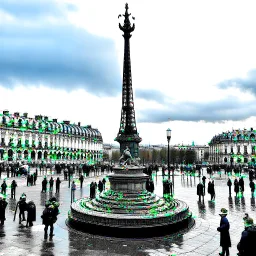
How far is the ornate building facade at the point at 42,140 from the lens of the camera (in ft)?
260

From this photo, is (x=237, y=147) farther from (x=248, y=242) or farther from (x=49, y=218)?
(x=248, y=242)

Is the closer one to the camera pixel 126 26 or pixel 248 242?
pixel 248 242

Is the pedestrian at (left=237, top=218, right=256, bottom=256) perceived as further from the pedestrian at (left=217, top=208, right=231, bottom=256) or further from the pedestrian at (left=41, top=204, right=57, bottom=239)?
the pedestrian at (left=41, top=204, right=57, bottom=239)

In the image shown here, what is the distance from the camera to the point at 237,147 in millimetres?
120250

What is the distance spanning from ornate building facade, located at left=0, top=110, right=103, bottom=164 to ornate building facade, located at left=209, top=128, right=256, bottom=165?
58274 millimetres

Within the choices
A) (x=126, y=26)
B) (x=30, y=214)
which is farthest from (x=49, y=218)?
(x=126, y=26)

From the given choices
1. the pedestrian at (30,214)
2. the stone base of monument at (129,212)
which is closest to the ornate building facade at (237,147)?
the stone base of monument at (129,212)

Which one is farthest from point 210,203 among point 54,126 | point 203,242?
point 54,126

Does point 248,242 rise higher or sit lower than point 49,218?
higher

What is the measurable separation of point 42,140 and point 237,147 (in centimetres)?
8025

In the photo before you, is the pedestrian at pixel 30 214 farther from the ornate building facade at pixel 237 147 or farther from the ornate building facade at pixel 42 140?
the ornate building facade at pixel 237 147

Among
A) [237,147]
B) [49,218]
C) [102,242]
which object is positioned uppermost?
[237,147]

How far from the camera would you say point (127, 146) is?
1595 cm

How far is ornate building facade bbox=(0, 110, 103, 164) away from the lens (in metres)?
79.4
